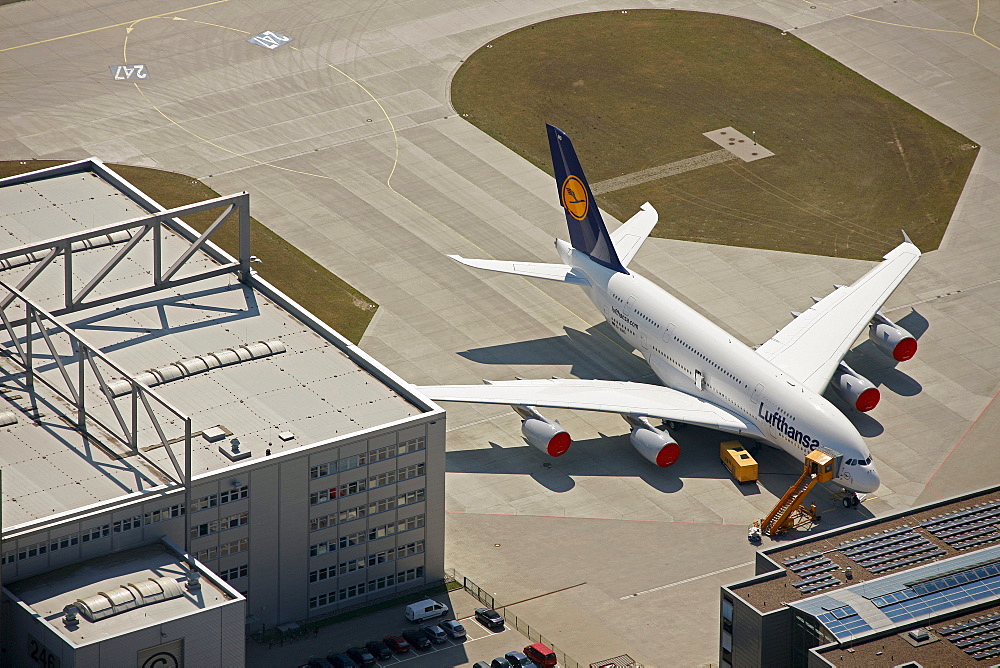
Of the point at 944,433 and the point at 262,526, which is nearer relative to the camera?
the point at 262,526

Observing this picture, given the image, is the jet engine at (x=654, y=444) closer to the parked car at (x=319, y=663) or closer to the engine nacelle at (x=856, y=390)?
the engine nacelle at (x=856, y=390)

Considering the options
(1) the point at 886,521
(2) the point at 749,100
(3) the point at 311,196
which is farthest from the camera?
(2) the point at 749,100

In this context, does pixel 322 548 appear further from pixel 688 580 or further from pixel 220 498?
pixel 688 580

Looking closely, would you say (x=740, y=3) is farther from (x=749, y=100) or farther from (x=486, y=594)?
(x=486, y=594)

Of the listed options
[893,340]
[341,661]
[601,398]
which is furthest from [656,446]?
[341,661]

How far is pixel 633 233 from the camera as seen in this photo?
139000mm

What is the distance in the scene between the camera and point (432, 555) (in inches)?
4318

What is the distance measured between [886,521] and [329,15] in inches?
3936

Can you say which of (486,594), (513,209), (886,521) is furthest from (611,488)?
(513,209)

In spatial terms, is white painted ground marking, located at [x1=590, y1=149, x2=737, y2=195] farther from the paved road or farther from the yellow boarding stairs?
the yellow boarding stairs

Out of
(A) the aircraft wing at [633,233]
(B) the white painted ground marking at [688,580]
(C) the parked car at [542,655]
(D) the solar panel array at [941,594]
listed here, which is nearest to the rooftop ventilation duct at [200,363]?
(C) the parked car at [542,655]

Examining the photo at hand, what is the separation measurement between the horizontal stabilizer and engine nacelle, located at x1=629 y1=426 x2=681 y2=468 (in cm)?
1664

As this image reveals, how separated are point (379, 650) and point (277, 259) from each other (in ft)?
163

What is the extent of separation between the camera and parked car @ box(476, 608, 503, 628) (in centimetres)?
10556
